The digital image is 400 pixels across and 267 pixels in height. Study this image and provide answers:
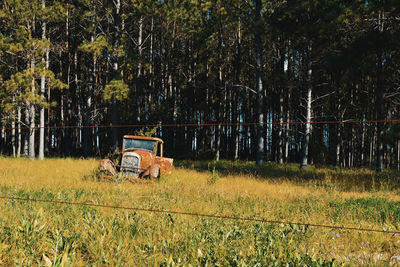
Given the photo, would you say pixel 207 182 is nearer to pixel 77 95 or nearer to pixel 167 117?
pixel 167 117

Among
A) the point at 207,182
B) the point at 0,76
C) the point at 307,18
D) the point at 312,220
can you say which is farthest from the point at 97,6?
the point at 312,220

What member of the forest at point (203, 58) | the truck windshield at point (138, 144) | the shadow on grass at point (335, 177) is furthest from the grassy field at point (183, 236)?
the truck windshield at point (138, 144)

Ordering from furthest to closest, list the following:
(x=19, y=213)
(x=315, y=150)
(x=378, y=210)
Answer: (x=315, y=150) < (x=378, y=210) < (x=19, y=213)

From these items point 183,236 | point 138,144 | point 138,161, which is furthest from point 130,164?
point 183,236

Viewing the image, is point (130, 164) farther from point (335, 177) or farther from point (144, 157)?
point (335, 177)

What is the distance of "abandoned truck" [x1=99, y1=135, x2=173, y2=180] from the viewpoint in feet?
28.1

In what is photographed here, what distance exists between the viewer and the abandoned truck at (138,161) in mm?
8555

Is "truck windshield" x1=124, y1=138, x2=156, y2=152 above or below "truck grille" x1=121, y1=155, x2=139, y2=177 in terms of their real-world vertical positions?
above

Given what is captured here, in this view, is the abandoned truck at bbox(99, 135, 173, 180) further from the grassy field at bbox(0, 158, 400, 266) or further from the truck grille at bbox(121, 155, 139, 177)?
the grassy field at bbox(0, 158, 400, 266)

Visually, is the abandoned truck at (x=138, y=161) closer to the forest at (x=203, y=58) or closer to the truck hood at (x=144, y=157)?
the truck hood at (x=144, y=157)

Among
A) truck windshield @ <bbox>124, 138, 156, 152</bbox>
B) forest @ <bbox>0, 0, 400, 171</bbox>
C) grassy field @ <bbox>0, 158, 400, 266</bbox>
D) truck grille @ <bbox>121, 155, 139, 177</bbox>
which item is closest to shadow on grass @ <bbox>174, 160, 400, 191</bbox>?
forest @ <bbox>0, 0, 400, 171</bbox>

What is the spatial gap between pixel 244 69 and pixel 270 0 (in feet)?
33.8

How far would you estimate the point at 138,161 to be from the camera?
8906 mm

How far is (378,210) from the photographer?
224 inches
